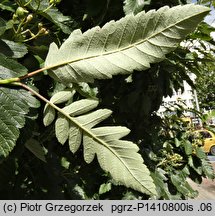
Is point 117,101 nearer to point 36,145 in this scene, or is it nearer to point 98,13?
point 98,13

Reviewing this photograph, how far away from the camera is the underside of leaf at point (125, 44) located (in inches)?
19.7

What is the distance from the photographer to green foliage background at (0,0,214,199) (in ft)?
2.59

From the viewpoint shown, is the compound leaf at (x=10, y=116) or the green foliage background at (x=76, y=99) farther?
the green foliage background at (x=76, y=99)

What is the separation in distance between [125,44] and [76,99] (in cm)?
80

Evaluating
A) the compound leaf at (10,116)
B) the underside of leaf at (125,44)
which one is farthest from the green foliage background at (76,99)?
the underside of leaf at (125,44)

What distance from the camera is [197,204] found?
1035 millimetres

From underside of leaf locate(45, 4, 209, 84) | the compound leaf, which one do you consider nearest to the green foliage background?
the compound leaf

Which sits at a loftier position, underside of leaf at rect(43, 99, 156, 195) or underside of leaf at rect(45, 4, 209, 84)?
underside of leaf at rect(45, 4, 209, 84)

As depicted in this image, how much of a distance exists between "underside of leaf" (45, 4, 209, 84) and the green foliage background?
0.37 ft

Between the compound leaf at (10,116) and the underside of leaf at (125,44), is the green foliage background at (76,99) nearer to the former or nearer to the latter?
the compound leaf at (10,116)

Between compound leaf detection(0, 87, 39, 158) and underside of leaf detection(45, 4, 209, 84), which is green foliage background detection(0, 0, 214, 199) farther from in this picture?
underside of leaf detection(45, 4, 209, 84)

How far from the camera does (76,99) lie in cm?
131

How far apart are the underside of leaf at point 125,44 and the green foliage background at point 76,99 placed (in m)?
0.11

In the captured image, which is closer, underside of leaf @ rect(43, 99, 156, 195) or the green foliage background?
underside of leaf @ rect(43, 99, 156, 195)
